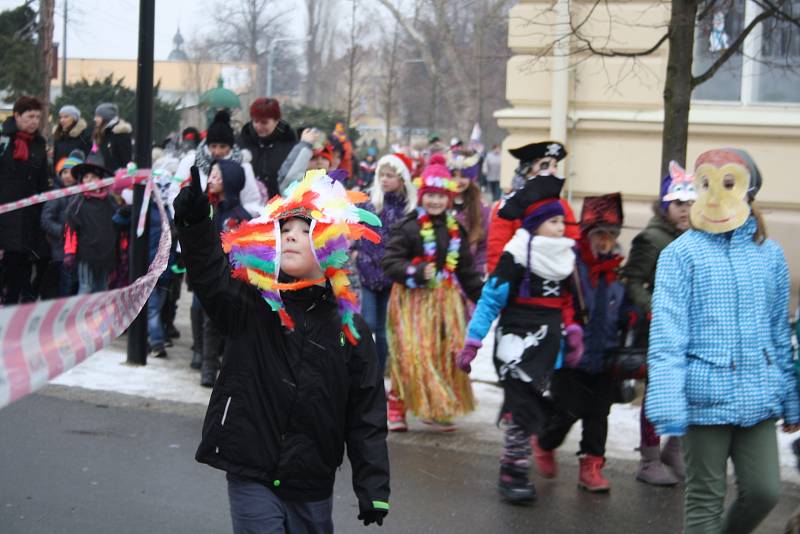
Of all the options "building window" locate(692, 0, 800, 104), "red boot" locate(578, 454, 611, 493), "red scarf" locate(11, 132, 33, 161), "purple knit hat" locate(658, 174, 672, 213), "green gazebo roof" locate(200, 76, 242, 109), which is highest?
"building window" locate(692, 0, 800, 104)

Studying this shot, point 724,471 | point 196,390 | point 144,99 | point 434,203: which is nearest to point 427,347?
point 434,203

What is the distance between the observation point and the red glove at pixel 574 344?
6.29 metres

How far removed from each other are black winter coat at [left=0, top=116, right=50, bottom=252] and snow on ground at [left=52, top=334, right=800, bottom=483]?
1292 millimetres

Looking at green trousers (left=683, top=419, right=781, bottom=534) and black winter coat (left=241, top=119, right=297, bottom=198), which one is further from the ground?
black winter coat (left=241, top=119, right=297, bottom=198)

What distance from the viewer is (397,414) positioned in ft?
25.4

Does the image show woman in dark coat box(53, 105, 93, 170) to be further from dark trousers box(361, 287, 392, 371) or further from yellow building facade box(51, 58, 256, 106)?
yellow building facade box(51, 58, 256, 106)

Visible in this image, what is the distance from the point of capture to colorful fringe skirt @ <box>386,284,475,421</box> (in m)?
7.61

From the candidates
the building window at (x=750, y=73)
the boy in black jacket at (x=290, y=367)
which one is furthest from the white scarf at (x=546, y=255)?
the building window at (x=750, y=73)

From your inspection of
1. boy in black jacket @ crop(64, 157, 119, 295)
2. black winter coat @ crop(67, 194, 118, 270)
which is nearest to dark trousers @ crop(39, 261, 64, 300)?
boy in black jacket @ crop(64, 157, 119, 295)

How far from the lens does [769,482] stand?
4.59 m

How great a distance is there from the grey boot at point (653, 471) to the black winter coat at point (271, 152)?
4.13 meters

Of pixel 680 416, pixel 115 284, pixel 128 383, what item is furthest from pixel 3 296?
pixel 680 416

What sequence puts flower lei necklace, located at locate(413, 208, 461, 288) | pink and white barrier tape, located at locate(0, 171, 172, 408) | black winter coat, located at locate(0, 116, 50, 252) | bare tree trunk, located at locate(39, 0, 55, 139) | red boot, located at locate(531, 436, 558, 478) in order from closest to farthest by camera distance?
pink and white barrier tape, located at locate(0, 171, 172, 408) < red boot, located at locate(531, 436, 558, 478) < flower lei necklace, located at locate(413, 208, 461, 288) < black winter coat, located at locate(0, 116, 50, 252) < bare tree trunk, located at locate(39, 0, 55, 139)

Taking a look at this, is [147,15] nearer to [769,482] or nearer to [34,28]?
[769,482]
